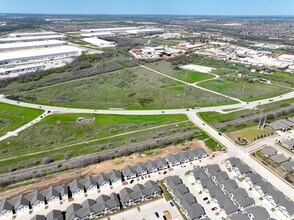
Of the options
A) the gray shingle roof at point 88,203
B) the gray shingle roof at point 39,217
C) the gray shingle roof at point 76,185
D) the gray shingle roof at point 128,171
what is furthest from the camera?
the gray shingle roof at point 128,171

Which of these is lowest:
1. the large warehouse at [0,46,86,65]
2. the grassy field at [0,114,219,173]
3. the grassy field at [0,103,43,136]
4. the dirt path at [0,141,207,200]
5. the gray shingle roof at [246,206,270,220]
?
the dirt path at [0,141,207,200]

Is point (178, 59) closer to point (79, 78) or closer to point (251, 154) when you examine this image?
point (79, 78)

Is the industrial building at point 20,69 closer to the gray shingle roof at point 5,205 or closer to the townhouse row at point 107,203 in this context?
the gray shingle roof at point 5,205

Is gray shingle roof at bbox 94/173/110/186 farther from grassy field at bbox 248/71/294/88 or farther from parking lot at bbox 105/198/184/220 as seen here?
grassy field at bbox 248/71/294/88

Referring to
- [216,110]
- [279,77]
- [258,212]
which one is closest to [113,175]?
[258,212]

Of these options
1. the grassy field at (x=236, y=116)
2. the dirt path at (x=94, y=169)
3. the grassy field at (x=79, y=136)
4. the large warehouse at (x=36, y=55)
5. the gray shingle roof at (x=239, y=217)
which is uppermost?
the large warehouse at (x=36, y=55)

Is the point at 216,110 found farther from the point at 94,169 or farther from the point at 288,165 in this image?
the point at 94,169

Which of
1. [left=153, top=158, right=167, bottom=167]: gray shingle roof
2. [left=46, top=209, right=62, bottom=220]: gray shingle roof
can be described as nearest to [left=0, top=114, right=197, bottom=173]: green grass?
[left=153, top=158, right=167, bottom=167]: gray shingle roof

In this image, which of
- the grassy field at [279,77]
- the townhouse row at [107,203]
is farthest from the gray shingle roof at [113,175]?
the grassy field at [279,77]
